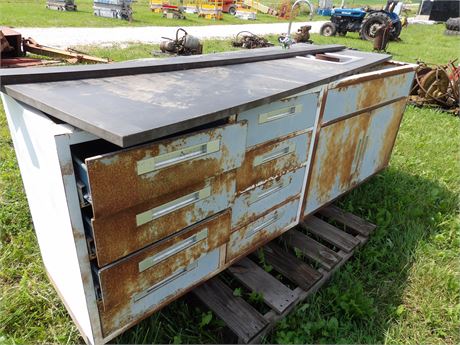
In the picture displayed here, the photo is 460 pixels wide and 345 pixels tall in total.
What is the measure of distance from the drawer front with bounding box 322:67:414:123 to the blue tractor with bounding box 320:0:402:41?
9.55 metres

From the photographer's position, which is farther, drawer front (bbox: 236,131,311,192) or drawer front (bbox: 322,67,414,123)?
drawer front (bbox: 322,67,414,123)

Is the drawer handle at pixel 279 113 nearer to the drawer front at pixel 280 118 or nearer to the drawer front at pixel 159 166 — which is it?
the drawer front at pixel 280 118

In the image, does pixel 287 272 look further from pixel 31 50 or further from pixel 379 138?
pixel 31 50

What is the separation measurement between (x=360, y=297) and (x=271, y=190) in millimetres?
799

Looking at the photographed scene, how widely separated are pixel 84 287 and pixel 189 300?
0.76 meters

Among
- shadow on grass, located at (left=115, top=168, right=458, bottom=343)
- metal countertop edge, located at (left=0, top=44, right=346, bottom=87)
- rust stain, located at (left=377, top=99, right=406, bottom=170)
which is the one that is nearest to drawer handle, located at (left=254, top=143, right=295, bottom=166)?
metal countertop edge, located at (left=0, top=44, right=346, bottom=87)

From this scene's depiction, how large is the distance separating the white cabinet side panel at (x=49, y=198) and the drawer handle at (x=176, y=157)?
0.89 feet

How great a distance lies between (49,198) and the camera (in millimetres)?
1385

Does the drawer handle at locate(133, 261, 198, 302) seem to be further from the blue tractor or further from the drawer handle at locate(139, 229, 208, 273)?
the blue tractor

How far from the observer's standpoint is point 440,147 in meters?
4.02

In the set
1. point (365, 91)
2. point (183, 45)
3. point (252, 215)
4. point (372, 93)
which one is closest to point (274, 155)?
point (252, 215)

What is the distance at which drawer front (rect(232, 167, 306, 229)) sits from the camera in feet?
5.89

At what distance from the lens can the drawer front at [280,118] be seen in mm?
1625

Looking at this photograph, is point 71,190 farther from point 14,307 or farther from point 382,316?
point 382,316
